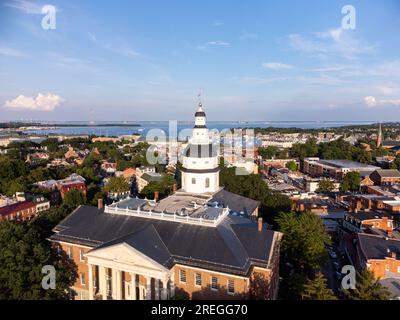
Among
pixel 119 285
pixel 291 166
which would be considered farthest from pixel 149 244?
pixel 291 166

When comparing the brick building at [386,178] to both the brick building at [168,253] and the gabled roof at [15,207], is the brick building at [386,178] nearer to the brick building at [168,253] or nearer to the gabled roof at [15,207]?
the brick building at [168,253]

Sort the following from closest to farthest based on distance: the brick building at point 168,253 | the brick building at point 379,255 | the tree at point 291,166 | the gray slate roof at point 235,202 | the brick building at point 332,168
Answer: the brick building at point 168,253, the brick building at point 379,255, the gray slate roof at point 235,202, the brick building at point 332,168, the tree at point 291,166

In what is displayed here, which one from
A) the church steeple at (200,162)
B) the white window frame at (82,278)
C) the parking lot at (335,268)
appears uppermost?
the church steeple at (200,162)

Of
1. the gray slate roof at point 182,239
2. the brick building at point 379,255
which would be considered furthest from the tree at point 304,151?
the gray slate roof at point 182,239

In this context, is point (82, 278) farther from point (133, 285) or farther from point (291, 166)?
point (291, 166)

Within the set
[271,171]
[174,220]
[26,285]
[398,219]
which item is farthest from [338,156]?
[26,285]

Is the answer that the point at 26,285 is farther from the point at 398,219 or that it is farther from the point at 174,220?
the point at 398,219
